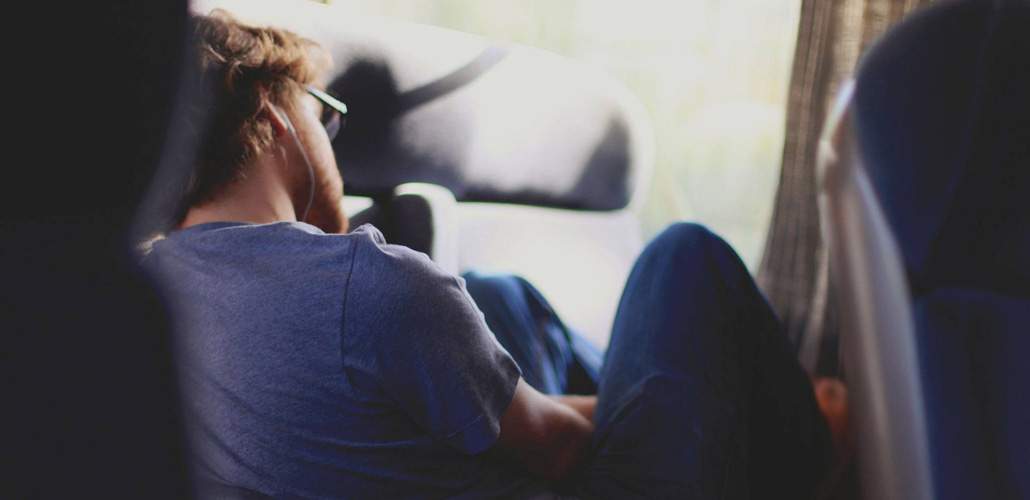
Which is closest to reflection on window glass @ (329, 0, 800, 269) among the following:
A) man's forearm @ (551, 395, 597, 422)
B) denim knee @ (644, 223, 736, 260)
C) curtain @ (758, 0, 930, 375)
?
curtain @ (758, 0, 930, 375)

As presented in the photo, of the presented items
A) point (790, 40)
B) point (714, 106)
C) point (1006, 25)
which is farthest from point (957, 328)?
point (790, 40)

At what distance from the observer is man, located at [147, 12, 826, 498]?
49 cm

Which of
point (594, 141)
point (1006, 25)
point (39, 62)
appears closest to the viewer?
point (39, 62)

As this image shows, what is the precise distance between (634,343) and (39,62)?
0.60 metres

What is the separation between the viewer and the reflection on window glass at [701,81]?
1.38 meters

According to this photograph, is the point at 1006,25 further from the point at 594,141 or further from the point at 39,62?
the point at 39,62

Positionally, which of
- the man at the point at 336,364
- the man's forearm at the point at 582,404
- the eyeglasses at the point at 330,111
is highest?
the eyeglasses at the point at 330,111

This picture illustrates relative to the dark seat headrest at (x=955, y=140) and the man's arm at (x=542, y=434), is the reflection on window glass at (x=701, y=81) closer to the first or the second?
the dark seat headrest at (x=955, y=140)

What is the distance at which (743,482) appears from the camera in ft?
2.33

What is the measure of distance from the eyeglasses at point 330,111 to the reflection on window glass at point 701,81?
622mm

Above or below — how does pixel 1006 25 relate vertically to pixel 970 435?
above

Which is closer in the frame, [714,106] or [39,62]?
[39,62]

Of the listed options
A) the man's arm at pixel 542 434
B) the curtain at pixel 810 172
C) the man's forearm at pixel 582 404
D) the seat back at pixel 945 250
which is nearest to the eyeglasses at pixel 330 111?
the man's arm at pixel 542 434

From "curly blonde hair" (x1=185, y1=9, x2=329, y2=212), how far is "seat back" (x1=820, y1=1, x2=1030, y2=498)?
0.67m
